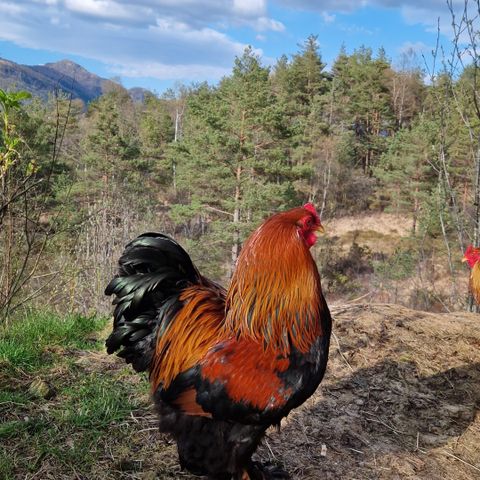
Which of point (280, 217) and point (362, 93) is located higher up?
point (362, 93)

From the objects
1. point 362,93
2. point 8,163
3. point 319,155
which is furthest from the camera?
point 362,93

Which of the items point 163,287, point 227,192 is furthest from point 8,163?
point 227,192

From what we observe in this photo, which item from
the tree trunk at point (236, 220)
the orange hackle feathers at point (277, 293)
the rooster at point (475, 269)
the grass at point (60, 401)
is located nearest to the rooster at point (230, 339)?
the orange hackle feathers at point (277, 293)

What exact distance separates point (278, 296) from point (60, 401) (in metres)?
1.87

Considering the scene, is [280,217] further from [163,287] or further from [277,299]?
[163,287]

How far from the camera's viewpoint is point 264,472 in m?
2.98

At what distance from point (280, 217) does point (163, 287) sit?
0.85 meters

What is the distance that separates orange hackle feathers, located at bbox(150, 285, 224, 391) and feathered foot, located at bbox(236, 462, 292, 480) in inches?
29.8

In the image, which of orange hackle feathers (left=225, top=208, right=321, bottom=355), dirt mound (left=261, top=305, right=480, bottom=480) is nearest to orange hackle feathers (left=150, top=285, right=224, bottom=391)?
orange hackle feathers (left=225, top=208, right=321, bottom=355)

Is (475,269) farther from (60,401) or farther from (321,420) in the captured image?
(60,401)

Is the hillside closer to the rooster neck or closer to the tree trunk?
the rooster neck

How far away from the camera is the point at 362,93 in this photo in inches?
1486

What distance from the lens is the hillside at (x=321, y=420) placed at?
9.60ft

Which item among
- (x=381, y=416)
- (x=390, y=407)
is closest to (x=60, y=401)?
(x=381, y=416)
